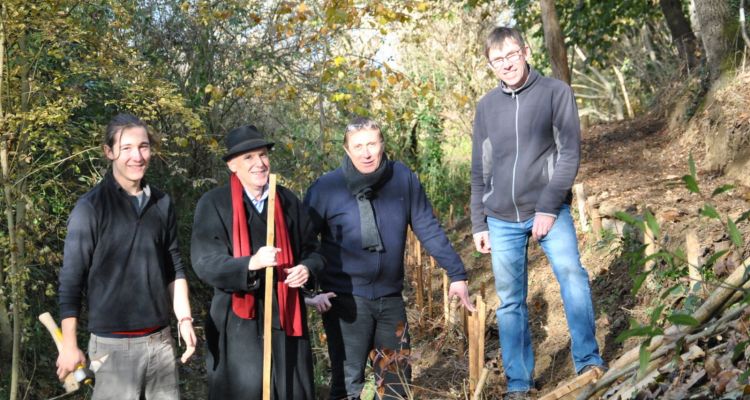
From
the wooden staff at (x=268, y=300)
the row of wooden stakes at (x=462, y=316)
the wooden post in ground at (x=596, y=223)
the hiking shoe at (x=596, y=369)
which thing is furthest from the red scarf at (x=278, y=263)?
the wooden post in ground at (x=596, y=223)

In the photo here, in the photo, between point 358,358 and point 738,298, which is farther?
point 358,358

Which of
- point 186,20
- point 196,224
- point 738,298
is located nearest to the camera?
point 738,298

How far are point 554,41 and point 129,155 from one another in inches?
283

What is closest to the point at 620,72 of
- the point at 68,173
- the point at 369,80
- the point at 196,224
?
the point at 369,80

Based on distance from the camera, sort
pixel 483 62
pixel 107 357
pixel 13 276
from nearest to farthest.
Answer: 1. pixel 107 357
2. pixel 13 276
3. pixel 483 62

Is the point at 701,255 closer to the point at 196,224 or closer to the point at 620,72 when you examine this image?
the point at 196,224

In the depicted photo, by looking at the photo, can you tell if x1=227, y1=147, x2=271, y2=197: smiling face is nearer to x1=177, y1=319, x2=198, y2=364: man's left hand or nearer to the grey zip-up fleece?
x1=177, y1=319, x2=198, y2=364: man's left hand

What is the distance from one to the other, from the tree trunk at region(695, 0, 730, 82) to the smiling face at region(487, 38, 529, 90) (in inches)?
190

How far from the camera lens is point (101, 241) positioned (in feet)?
A: 12.7

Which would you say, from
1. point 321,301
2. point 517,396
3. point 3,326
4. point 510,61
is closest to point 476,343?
point 517,396

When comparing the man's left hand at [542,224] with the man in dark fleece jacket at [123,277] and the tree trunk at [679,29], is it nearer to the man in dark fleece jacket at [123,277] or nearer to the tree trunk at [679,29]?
the man in dark fleece jacket at [123,277]

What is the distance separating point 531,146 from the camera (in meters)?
4.62

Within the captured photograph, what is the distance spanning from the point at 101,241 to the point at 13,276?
10.1ft

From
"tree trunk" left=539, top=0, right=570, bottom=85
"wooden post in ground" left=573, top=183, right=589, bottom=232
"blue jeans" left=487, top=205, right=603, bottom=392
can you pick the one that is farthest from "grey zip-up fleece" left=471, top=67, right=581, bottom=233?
"tree trunk" left=539, top=0, right=570, bottom=85
